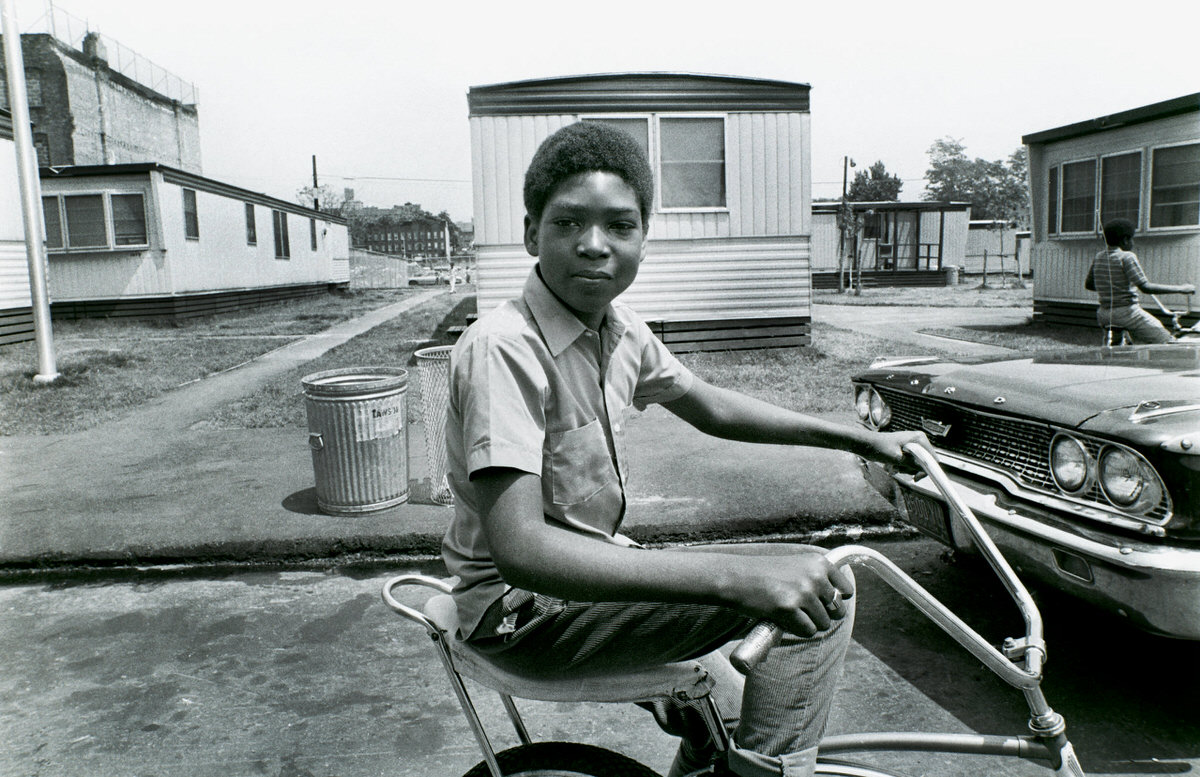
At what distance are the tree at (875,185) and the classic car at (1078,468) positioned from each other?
3815 inches

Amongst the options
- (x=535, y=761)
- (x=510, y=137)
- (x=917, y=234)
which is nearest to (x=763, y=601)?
(x=535, y=761)

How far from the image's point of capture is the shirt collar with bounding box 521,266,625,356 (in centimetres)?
168

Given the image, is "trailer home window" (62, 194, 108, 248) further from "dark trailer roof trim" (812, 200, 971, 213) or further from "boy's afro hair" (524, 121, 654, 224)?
"dark trailer roof trim" (812, 200, 971, 213)

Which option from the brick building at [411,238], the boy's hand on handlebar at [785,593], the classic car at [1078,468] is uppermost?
the brick building at [411,238]

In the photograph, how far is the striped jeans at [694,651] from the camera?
1541mm

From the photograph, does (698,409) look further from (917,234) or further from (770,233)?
(917,234)

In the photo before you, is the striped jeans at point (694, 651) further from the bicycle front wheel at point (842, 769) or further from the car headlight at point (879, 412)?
the car headlight at point (879, 412)

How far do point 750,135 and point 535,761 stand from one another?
12.5 metres

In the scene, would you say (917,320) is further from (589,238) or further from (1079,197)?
(589,238)

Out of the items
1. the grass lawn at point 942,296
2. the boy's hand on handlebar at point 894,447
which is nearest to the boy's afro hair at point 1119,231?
the boy's hand on handlebar at point 894,447

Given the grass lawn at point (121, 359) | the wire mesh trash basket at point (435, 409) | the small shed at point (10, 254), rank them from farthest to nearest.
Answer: the small shed at point (10, 254), the grass lawn at point (121, 359), the wire mesh trash basket at point (435, 409)

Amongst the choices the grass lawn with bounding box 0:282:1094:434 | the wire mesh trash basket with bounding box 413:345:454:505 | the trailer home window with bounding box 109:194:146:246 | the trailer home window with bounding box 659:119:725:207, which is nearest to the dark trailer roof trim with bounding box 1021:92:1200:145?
the grass lawn with bounding box 0:282:1094:434

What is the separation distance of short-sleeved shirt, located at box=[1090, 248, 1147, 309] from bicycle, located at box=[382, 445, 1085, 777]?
7792mm

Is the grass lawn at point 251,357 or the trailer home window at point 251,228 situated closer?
the grass lawn at point 251,357
